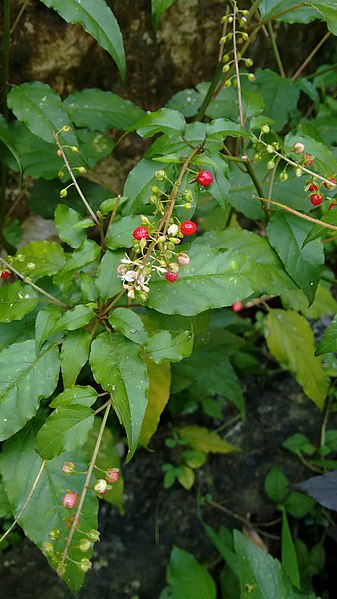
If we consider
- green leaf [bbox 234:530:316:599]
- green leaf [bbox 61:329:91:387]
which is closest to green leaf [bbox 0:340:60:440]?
green leaf [bbox 61:329:91:387]

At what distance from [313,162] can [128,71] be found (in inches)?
33.4

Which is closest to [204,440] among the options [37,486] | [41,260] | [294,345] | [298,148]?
[294,345]

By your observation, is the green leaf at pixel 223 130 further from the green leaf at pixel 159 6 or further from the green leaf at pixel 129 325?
the green leaf at pixel 129 325

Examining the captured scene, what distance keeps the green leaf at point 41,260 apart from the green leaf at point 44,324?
13 centimetres

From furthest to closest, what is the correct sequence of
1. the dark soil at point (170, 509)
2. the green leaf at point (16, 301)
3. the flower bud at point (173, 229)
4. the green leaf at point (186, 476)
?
the green leaf at point (186, 476) < the dark soil at point (170, 509) < the green leaf at point (16, 301) < the flower bud at point (173, 229)

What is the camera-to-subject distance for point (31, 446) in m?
1.21

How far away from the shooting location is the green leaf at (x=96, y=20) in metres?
1.17

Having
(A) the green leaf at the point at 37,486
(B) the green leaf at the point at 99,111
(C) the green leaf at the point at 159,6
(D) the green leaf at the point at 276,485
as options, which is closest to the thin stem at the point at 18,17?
(B) the green leaf at the point at 99,111

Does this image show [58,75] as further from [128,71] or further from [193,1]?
[193,1]

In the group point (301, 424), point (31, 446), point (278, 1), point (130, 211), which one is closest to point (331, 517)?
point (301, 424)

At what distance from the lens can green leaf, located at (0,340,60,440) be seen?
108 cm

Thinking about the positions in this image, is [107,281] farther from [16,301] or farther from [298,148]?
[298,148]

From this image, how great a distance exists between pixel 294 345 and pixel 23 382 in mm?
972

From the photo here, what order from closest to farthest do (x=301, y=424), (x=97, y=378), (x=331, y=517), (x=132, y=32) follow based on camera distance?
(x=97, y=378) → (x=132, y=32) → (x=331, y=517) → (x=301, y=424)
